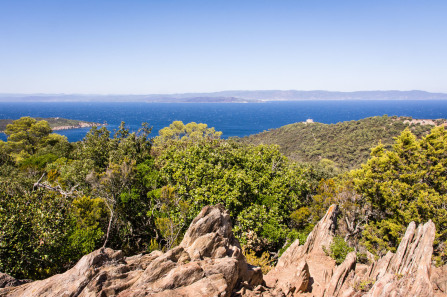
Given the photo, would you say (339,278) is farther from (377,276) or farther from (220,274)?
(220,274)

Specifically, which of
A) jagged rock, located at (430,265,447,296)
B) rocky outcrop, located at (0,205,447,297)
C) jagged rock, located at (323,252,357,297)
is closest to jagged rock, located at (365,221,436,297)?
rocky outcrop, located at (0,205,447,297)

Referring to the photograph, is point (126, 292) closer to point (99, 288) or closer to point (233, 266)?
point (99, 288)

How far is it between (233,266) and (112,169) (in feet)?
41.7

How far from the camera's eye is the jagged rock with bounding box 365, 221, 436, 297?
31.8 ft

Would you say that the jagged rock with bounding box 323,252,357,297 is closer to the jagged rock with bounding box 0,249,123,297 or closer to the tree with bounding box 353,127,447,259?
the tree with bounding box 353,127,447,259

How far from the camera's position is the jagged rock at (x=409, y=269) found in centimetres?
970

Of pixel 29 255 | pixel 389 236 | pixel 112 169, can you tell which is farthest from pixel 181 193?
pixel 389 236

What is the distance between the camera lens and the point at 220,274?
33.6 feet

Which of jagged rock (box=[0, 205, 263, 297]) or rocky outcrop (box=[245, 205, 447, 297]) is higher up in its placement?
jagged rock (box=[0, 205, 263, 297])

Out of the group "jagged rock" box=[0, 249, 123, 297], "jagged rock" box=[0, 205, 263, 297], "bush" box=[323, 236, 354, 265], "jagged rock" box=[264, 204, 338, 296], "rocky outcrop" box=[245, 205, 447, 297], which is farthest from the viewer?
"bush" box=[323, 236, 354, 265]

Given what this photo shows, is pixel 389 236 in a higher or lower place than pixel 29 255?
lower

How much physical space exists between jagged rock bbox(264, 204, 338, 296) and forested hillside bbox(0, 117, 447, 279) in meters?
0.96

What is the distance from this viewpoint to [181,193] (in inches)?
788

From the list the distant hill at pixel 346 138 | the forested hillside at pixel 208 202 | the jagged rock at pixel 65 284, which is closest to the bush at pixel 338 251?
the forested hillside at pixel 208 202
